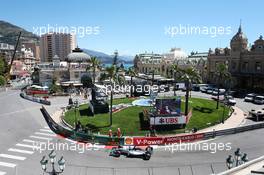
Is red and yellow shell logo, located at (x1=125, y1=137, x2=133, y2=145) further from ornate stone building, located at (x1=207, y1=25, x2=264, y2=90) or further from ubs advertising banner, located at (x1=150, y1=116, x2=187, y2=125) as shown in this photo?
ornate stone building, located at (x1=207, y1=25, x2=264, y2=90)

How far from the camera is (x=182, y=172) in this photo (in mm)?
25203

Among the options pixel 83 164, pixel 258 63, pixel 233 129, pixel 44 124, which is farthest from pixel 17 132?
pixel 258 63

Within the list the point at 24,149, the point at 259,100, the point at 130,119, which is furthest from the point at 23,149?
the point at 259,100

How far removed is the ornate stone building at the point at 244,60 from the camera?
76938 mm

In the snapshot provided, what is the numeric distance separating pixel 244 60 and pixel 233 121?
141ft

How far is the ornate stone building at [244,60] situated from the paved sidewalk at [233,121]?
97.7 ft

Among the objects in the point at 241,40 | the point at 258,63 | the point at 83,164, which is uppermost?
the point at 241,40

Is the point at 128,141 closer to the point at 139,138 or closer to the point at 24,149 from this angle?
the point at 139,138

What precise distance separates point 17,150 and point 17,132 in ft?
25.4

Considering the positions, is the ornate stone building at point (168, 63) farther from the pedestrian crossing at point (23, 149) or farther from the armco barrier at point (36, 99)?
the pedestrian crossing at point (23, 149)

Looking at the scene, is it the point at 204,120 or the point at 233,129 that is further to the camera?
the point at 204,120

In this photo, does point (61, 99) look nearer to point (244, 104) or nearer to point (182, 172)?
point (244, 104)

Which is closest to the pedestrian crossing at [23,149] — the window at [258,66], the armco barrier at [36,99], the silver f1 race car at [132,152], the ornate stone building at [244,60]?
the silver f1 race car at [132,152]

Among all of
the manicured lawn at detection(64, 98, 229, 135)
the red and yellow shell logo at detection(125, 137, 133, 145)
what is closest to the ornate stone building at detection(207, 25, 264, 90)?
the manicured lawn at detection(64, 98, 229, 135)
